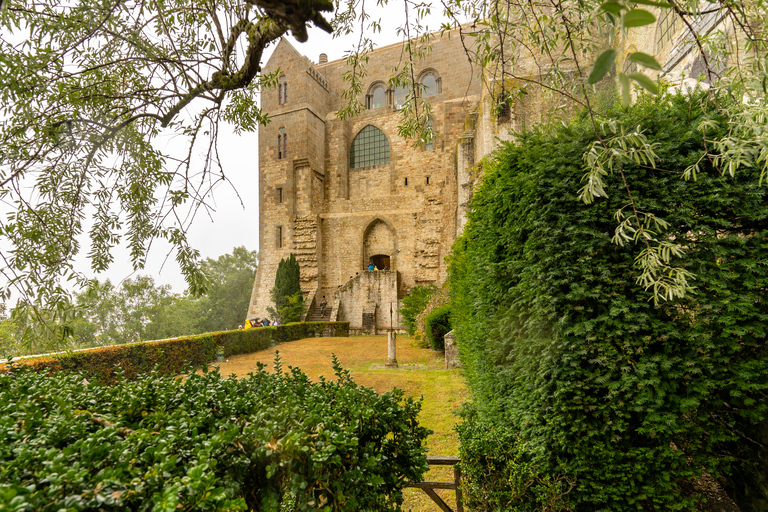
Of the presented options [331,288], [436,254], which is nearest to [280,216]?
[331,288]

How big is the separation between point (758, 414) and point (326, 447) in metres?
3.15

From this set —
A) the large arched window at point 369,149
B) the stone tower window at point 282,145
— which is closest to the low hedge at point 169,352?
the large arched window at point 369,149

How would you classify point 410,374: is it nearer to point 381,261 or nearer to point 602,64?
point 602,64

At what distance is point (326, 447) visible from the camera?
1398 millimetres

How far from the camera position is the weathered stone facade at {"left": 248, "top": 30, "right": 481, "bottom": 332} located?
19.6 meters

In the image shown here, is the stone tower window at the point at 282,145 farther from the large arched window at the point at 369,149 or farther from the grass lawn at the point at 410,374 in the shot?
the grass lawn at the point at 410,374

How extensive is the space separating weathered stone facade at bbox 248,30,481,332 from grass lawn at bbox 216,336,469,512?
18.4 feet

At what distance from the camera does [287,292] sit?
19.8m

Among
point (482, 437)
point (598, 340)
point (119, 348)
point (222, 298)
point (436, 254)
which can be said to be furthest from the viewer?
point (222, 298)

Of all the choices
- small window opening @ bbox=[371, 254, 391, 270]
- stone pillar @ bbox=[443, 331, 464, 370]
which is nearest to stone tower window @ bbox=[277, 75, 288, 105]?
small window opening @ bbox=[371, 254, 391, 270]

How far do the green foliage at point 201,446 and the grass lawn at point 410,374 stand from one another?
7.78ft

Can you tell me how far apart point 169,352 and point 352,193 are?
48.9 feet

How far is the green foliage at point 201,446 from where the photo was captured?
1062mm

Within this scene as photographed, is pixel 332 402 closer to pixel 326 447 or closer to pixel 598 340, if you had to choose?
pixel 326 447
